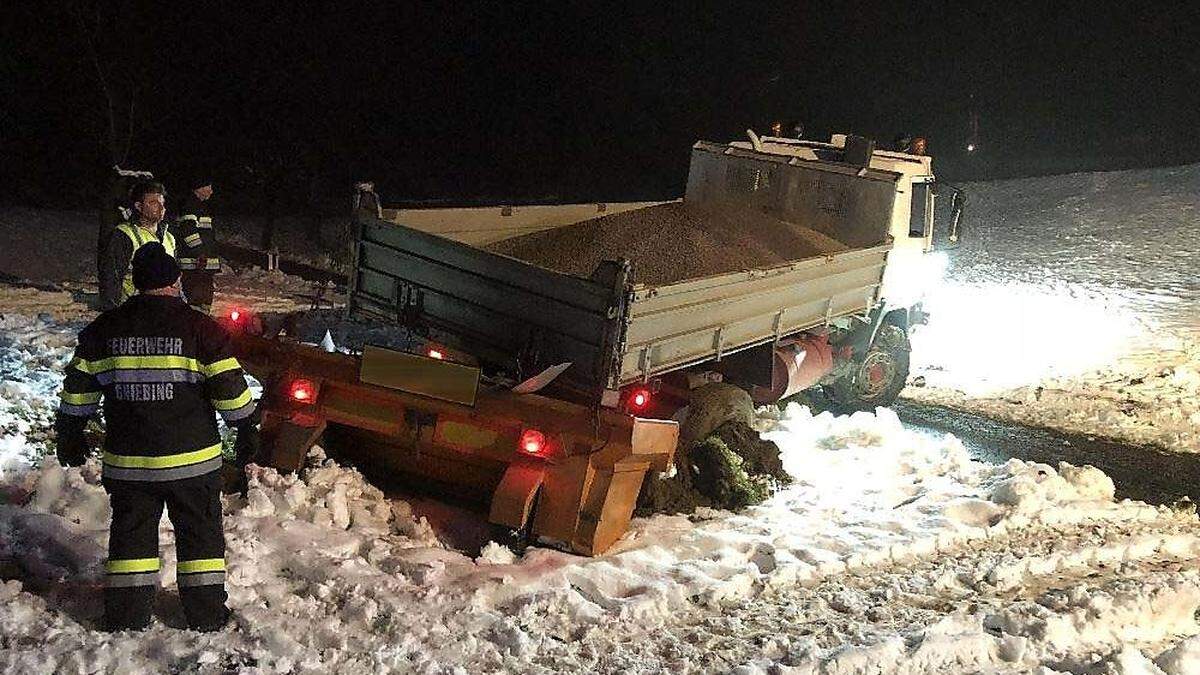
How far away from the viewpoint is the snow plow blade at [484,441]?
570cm

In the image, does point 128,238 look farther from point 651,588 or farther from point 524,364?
point 651,588

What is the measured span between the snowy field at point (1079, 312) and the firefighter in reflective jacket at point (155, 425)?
8.19m

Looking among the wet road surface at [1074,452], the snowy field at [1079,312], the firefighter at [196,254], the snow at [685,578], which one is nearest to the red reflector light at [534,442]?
the snow at [685,578]

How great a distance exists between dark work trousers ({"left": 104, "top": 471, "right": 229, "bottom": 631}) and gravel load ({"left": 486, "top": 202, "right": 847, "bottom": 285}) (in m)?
3.24

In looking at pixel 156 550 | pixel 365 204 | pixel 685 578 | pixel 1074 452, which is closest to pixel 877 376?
pixel 1074 452

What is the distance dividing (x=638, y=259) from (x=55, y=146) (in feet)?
74.4

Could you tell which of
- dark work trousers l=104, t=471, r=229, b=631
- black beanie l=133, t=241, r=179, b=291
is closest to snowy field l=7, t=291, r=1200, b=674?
dark work trousers l=104, t=471, r=229, b=631

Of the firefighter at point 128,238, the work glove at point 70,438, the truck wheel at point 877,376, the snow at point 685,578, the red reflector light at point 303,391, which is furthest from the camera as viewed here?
the truck wheel at point 877,376

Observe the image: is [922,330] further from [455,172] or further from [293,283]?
[455,172]

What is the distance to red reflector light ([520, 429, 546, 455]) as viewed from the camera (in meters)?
5.77

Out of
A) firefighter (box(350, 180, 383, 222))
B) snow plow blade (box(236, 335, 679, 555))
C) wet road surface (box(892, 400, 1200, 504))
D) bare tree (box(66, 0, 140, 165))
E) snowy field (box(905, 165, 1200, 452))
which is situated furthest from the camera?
bare tree (box(66, 0, 140, 165))

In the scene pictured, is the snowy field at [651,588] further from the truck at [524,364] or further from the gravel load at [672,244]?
the gravel load at [672,244]

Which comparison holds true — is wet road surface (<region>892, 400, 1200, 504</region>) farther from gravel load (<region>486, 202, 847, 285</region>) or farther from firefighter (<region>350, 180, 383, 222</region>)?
firefighter (<region>350, 180, 383, 222</region>)

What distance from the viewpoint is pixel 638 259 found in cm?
761
